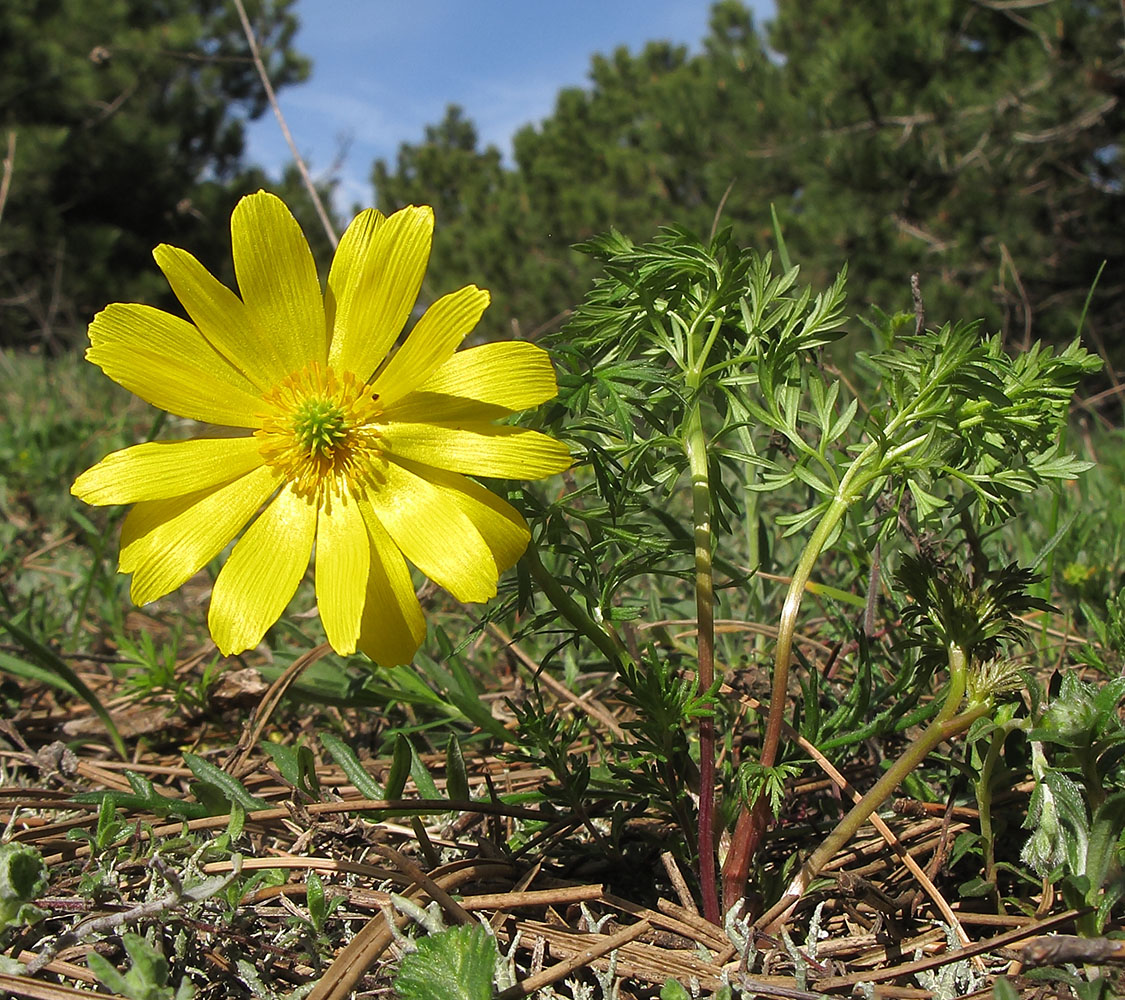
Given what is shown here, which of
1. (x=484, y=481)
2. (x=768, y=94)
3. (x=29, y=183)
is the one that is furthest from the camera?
(x=29, y=183)

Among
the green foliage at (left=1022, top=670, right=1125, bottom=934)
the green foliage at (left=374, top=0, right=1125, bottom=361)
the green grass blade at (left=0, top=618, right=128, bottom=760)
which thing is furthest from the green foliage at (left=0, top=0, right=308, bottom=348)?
the green foliage at (left=1022, top=670, right=1125, bottom=934)

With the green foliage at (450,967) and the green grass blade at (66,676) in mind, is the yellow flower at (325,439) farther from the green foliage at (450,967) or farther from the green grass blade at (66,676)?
the green grass blade at (66,676)

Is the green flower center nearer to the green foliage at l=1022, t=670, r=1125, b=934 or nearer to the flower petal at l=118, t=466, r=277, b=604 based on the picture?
the flower petal at l=118, t=466, r=277, b=604

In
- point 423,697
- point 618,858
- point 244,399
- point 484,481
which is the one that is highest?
point 244,399

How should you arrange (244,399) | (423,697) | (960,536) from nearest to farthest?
(244,399)
(423,697)
(960,536)

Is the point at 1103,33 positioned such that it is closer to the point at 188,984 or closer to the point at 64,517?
the point at 64,517

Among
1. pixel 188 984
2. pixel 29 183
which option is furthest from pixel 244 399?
pixel 29 183

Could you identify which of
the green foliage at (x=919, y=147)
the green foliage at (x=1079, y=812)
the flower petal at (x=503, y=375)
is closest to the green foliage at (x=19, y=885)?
the flower petal at (x=503, y=375)

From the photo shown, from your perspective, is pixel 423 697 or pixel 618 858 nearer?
pixel 618 858
